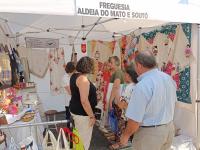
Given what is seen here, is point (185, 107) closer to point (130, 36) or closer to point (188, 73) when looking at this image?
point (188, 73)

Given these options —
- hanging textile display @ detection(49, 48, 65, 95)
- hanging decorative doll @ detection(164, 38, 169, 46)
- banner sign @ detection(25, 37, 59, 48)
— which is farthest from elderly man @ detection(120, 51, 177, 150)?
hanging textile display @ detection(49, 48, 65, 95)

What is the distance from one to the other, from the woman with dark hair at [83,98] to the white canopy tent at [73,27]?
610 mm

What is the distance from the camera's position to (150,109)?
239cm

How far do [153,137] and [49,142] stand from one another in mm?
883

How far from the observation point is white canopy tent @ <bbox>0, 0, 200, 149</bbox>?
3.06 m

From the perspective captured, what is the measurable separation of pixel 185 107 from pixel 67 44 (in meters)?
4.15

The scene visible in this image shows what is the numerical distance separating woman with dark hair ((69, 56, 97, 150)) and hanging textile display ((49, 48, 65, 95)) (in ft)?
13.6

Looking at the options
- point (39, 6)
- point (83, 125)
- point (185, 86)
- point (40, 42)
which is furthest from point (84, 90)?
point (40, 42)

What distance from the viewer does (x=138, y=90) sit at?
92.3 inches

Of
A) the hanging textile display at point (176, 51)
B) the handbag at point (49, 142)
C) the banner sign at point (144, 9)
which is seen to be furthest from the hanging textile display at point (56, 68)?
the handbag at point (49, 142)

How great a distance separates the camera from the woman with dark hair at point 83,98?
3121 mm

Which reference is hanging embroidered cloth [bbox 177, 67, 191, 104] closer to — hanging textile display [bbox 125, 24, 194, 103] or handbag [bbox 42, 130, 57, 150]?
hanging textile display [bbox 125, 24, 194, 103]

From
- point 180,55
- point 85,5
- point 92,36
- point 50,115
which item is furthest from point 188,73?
point 50,115

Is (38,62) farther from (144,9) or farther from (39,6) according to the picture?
(39,6)
